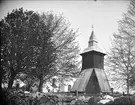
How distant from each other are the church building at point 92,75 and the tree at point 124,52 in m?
3.94

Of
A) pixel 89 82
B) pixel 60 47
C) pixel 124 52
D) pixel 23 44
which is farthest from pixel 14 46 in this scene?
pixel 89 82

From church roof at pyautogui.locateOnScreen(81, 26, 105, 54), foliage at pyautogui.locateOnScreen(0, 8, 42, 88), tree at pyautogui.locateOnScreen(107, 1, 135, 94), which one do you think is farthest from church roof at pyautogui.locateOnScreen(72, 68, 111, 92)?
foliage at pyautogui.locateOnScreen(0, 8, 42, 88)

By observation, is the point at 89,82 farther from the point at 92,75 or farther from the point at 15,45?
the point at 15,45

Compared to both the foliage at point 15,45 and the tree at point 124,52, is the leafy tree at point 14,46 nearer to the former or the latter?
the foliage at point 15,45

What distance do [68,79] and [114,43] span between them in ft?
16.5

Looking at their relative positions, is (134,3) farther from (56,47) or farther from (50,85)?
(50,85)

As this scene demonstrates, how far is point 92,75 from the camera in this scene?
20469 mm

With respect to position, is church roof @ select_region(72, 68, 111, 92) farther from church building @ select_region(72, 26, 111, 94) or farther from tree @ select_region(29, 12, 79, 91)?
tree @ select_region(29, 12, 79, 91)

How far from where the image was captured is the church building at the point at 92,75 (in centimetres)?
1930

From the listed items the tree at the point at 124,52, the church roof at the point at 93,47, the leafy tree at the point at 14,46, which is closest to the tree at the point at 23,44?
the leafy tree at the point at 14,46

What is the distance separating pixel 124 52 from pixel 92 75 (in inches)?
370

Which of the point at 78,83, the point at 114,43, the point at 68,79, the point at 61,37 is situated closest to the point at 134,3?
the point at 114,43

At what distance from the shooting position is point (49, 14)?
13.9 metres

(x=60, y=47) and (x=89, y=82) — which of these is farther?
(x=89, y=82)
